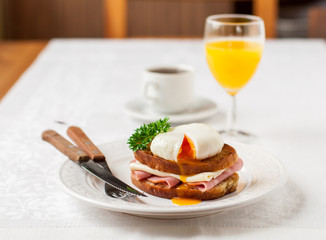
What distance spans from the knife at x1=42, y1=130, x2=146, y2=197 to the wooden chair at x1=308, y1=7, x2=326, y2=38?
54.3 inches

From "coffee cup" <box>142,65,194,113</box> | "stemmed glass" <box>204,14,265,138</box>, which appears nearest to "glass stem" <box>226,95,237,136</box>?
"stemmed glass" <box>204,14,265,138</box>

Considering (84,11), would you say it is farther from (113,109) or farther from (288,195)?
(288,195)

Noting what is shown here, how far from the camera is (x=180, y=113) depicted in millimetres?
1110

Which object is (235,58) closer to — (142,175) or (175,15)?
(142,175)

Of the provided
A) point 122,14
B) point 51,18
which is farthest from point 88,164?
point 51,18

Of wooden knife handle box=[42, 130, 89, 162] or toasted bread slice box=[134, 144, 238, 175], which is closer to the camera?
toasted bread slice box=[134, 144, 238, 175]

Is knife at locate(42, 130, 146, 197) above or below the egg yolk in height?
below

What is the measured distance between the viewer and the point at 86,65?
60.9 inches

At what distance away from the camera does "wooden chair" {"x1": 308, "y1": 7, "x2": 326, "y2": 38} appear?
1.94m

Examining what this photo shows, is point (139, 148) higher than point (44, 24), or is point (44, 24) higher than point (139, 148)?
point (139, 148)

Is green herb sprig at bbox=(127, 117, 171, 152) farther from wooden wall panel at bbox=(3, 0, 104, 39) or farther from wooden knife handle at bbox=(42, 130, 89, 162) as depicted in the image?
wooden wall panel at bbox=(3, 0, 104, 39)

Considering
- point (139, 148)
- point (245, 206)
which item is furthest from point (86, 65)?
point (245, 206)

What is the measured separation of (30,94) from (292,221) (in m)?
0.82

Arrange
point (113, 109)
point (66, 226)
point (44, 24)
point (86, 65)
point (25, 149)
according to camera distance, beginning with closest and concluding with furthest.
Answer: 1. point (66, 226)
2. point (25, 149)
3. point (113, 109)
4. point (86, 65)
5. point (44, 24)
